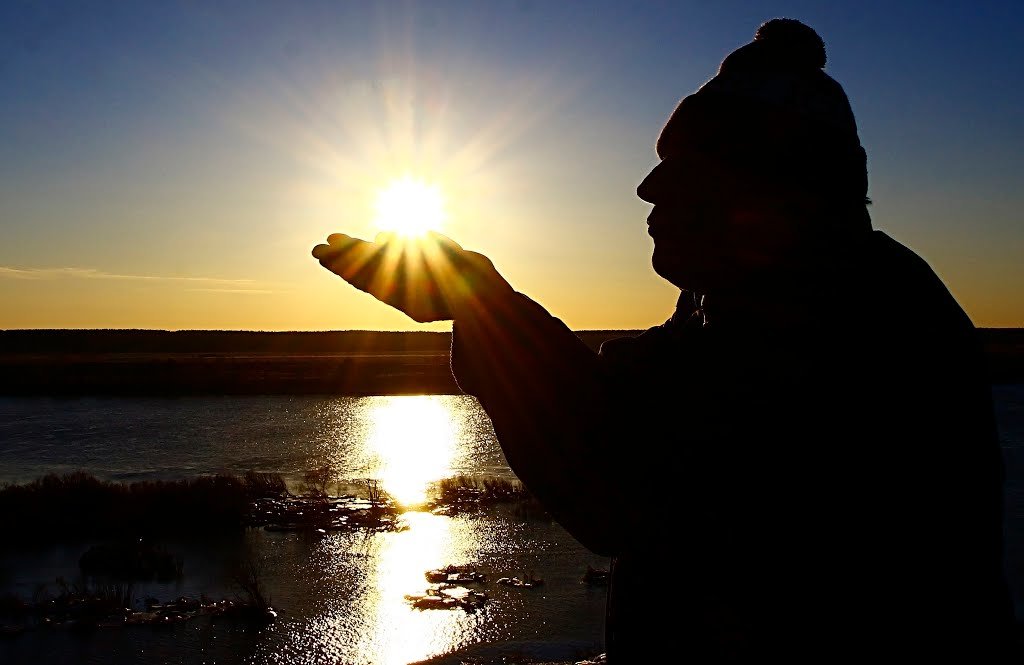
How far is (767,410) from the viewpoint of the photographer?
855 millimetres

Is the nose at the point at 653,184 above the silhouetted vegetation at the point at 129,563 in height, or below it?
above

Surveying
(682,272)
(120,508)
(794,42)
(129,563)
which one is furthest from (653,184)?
(120,508)

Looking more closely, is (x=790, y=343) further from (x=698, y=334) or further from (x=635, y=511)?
(x=635, y=511)

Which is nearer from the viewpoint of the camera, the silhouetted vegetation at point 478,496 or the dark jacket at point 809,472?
the dark jacket at point 809,472

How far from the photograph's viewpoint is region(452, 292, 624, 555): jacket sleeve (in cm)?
90

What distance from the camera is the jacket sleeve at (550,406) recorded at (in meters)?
0.90

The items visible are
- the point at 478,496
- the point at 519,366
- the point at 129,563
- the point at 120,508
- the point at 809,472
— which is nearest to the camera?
→ the point at 809,472

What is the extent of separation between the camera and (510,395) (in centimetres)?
95

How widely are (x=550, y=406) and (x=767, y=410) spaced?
230 mm

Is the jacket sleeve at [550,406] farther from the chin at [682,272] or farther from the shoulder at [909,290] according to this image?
the shoulder at [909,290]

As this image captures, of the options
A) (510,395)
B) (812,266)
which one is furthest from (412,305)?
(812,266)

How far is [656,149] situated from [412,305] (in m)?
0.37

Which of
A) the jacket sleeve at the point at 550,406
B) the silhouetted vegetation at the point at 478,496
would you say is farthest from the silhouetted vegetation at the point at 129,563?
the jacket sleeve at the point at 550,406

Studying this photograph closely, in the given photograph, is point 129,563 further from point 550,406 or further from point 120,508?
point 550,406
